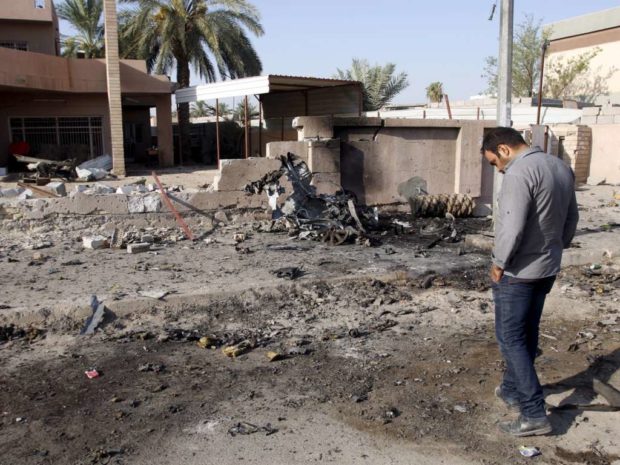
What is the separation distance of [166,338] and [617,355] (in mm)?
3506

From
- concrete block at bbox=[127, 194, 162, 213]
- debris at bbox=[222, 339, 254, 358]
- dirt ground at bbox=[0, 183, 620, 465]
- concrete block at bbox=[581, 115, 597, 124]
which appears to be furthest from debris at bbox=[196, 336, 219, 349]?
concrete block at bbox=[581, 115, 597, 124]

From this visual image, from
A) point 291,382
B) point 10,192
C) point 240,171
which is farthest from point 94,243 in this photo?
point 291,382

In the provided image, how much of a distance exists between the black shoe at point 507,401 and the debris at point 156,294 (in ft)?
10.2

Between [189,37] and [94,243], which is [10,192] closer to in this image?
[94,243]

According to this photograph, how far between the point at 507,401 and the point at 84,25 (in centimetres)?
2676

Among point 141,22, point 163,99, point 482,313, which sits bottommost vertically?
point 482,313

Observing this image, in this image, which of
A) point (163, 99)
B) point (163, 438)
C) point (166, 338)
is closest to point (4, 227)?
point (166, 338)

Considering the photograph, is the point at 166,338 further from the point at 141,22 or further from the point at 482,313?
the point at 141,22

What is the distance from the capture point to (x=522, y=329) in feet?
10.4

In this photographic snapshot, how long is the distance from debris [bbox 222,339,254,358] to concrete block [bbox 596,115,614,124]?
56.8 feet

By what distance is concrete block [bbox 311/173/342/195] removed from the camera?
9.75 metres

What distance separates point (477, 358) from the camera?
4.34 meters

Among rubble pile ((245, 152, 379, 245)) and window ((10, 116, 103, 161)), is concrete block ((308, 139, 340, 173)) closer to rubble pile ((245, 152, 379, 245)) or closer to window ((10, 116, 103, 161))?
rubble pile ((245, 152, 379, 245))

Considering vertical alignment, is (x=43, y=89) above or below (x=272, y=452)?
above
